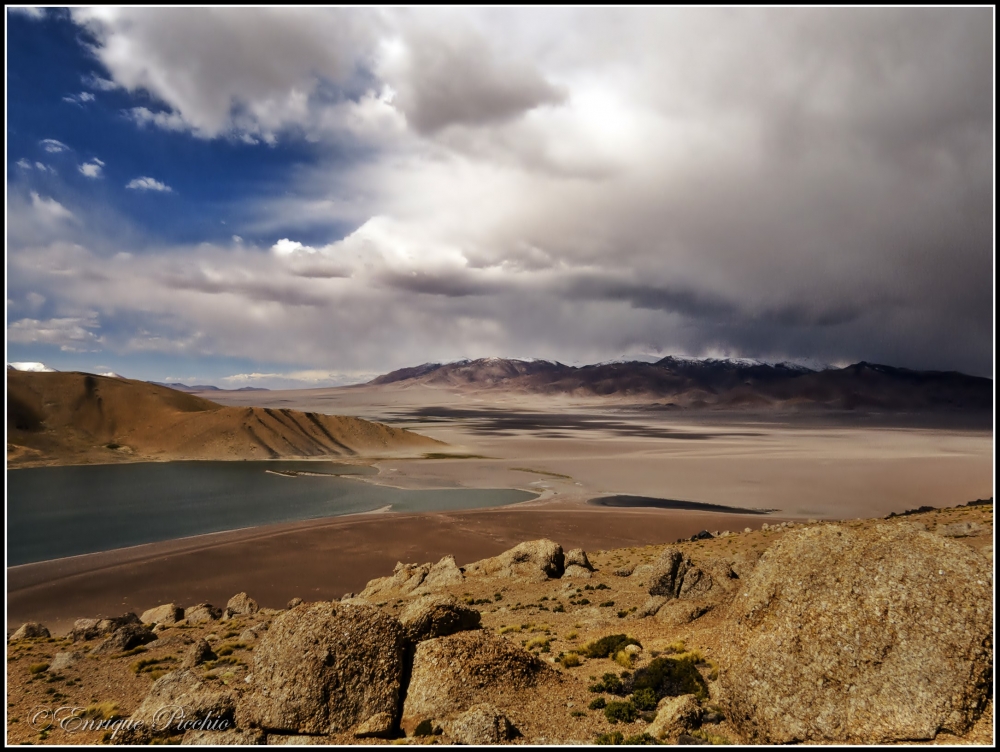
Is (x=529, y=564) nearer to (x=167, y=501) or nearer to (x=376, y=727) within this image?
(x=376, y=727)

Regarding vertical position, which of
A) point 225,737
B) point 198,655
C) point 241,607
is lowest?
point 241,607

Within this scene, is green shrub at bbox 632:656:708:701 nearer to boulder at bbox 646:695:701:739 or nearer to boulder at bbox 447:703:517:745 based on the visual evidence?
boulder at bbox 646:695:701:739

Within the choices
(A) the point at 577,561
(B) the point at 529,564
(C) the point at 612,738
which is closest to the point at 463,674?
(C) the point at 612,738

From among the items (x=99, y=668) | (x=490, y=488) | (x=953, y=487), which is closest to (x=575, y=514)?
(x=490, y=488)

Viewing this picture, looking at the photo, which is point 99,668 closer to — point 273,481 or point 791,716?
point 791,716

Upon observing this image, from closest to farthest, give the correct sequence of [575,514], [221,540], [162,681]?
[162,681] → [221,540] → [575,514]

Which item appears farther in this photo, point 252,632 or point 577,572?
point 577,572

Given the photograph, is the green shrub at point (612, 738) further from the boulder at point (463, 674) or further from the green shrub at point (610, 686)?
the boulder at point (463, 674)
